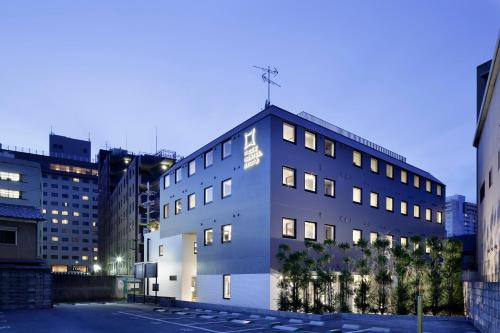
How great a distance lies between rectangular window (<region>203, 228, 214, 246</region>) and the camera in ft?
112

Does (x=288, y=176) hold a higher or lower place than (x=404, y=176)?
lower

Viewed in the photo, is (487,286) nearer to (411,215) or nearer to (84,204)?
(411,215)

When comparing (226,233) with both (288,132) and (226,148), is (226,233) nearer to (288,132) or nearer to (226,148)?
(226,148)

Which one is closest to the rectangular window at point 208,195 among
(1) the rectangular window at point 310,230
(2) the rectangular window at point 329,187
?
(1) the rectangular window at point 310,230

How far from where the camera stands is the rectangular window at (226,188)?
32.4 metres

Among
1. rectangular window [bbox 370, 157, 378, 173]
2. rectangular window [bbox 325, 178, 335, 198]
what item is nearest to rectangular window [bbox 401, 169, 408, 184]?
rectangular window [bbox 370, 157, 378, 173]

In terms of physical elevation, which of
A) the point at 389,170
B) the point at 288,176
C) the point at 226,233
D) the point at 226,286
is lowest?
the point at 226,286

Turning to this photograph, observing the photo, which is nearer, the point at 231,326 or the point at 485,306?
the point at 485,306

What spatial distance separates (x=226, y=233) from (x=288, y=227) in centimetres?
562

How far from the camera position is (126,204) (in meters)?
83.2

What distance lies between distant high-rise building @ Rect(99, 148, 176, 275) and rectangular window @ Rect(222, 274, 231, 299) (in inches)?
1581

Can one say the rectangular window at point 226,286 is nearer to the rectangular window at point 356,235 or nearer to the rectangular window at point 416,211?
the rectangular window at point 356,235

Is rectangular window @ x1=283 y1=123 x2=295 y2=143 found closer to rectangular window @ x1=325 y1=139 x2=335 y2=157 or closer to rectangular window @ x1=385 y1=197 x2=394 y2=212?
rectangular window @ x1=325 y1=139 x2=335 y2=157

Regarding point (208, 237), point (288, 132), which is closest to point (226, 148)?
point (288, 132)
